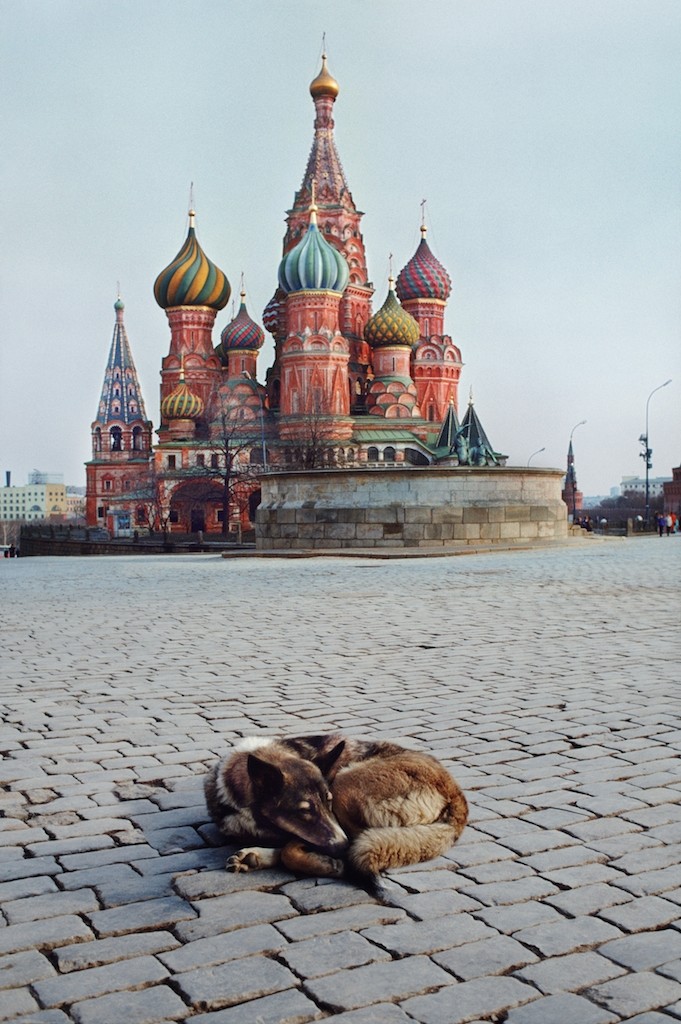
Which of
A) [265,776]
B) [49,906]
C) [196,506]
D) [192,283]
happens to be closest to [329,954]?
[265,776]

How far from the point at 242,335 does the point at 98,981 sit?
215 feet

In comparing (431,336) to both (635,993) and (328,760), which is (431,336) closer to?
(328,760)

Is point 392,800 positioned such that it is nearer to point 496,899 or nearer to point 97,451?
point 496,899

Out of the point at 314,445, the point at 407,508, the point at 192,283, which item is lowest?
the point at 407,508

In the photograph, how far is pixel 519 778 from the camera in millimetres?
4070

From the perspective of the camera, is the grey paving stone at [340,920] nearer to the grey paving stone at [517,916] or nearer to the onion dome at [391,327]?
the grey paving stone at [517,916]

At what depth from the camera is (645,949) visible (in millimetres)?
2559

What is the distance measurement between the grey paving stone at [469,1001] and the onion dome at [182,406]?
62415 mm

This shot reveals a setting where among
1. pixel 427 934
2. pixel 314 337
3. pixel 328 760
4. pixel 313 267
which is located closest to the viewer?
pixel 427 934

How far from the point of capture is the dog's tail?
2.95m

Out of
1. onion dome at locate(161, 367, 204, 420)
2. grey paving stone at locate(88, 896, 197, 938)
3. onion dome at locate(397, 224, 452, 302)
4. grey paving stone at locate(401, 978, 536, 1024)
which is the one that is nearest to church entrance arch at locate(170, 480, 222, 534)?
onion dome at locate(161, 367, 204, 420)

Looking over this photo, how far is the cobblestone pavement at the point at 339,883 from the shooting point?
2.36m

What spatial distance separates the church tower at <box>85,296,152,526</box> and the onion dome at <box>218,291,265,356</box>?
10.1m

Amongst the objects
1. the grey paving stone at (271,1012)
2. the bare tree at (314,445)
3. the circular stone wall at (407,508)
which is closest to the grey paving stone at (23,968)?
the grey paving stone at (271,1012)
